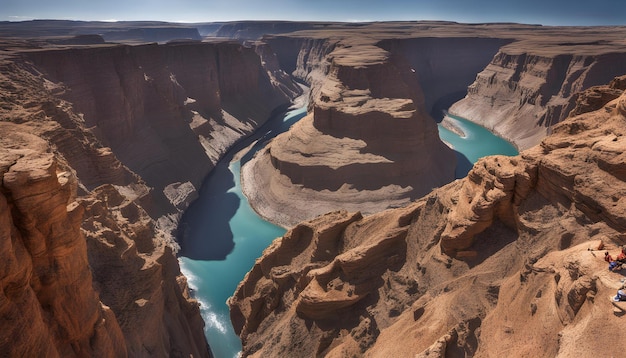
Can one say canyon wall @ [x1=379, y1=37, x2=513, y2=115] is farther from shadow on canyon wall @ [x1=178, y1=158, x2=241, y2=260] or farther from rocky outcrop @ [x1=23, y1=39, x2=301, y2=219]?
shadow on canyon wall @ [x1=178, y1=158, x2=241, y2=260]

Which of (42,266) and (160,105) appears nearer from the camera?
(42,266)

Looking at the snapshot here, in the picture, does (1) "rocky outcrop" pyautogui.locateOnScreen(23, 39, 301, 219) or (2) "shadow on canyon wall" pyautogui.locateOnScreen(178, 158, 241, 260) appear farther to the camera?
(1) "rocky outcrop" pyautogui.locateOnScreen(23, 39, 301, 219)

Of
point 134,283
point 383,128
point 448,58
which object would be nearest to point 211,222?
point 383,128

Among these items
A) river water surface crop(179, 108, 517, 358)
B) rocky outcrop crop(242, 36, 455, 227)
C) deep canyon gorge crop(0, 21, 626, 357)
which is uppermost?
deep canyon gorge crop(0, 21, 626, 357)

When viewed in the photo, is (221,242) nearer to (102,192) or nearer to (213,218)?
(213,218)

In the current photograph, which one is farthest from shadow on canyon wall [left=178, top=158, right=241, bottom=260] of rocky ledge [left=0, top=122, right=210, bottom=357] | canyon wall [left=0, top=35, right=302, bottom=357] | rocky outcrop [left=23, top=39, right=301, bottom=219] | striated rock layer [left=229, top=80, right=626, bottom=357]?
rocky ledge [left=0, top=122, right=210, bottom=357]

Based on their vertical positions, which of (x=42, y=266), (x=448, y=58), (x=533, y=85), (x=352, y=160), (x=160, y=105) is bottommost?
(x=352, y=160)

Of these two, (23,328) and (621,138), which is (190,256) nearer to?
(23,328)

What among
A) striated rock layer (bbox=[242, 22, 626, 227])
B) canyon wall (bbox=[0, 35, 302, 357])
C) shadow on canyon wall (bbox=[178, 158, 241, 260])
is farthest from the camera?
striated rock layer (bbox=[242, 22, 626, 227])
